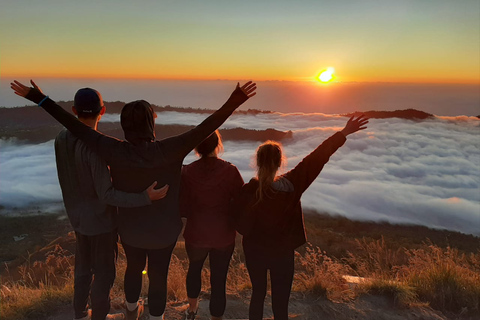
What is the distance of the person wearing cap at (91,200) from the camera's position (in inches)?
82.7

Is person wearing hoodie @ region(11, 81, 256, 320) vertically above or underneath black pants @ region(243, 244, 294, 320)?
above

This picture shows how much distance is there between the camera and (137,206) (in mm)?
2170

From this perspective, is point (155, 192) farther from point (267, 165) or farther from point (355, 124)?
point (355, 124)

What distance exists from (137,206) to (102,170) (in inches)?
12.6

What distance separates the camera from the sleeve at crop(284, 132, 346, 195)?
2.38 meters

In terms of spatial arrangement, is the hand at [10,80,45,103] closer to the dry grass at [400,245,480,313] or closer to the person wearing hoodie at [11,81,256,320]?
the person wearing hoodie at [11,81,256,320]

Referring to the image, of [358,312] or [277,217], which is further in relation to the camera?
[358,312]

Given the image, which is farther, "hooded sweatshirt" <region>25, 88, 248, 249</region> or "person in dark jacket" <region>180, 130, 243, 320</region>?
"person in dark jacket" <region>180, 130, 243, 320</region>

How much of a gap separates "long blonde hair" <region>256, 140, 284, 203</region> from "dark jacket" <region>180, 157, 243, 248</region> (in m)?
0.23

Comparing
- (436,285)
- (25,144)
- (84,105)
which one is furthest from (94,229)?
(25,144)

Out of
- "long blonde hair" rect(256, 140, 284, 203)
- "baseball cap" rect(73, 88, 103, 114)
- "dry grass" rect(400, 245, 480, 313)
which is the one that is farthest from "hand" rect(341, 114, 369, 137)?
"dry grass" rect(400, 245, 480, 313)

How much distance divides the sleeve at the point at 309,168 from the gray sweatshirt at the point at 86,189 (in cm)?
104

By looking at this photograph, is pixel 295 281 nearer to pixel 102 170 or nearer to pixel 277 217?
pixel 277 217

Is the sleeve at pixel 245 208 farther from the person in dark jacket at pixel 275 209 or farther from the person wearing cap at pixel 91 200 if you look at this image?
the person wearing cap at pixel 91 200
